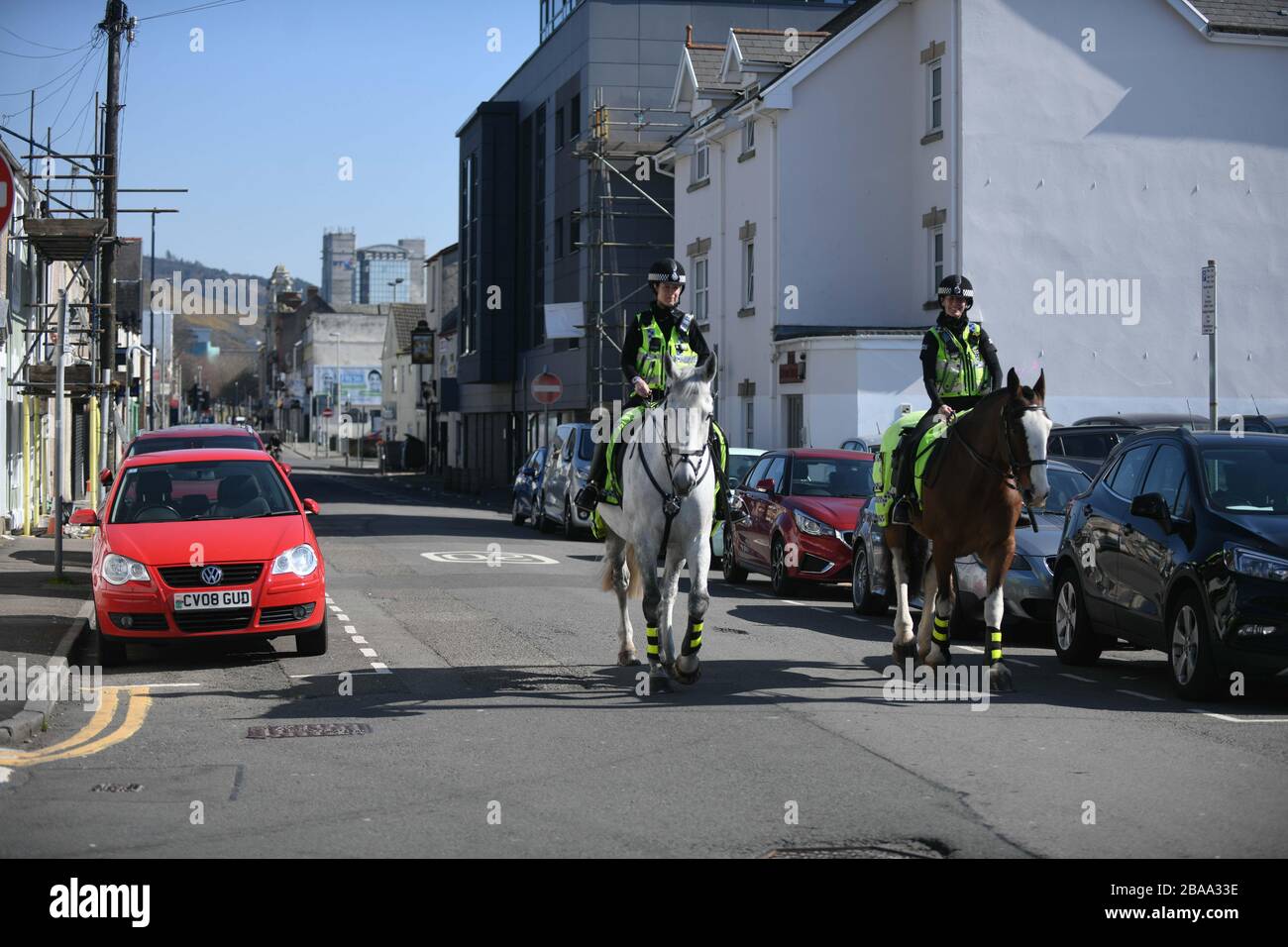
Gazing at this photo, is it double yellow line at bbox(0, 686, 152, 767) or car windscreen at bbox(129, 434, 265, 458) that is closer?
double yellow line at bbox(0, 686, 152, 767)

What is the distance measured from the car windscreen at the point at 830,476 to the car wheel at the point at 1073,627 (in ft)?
22.3

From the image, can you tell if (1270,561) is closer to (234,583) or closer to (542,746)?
(542,746)

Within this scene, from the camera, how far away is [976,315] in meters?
33.7

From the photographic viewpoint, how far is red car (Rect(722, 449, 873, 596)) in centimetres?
1888

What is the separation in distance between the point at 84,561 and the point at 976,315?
62.1 feet

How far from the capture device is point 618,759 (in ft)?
28.9

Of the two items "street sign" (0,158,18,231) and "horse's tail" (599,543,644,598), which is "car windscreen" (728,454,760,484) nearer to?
"horse's tail" (599,543,644,598)

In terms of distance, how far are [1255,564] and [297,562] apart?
7.37 meters

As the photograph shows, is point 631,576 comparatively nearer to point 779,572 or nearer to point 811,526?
point 811,526

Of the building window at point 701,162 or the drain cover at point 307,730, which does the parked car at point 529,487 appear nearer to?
the building window at point 701,162

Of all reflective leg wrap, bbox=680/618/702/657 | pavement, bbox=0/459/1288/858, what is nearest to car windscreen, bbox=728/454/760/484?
pavement, bbox=0/459/1288/858

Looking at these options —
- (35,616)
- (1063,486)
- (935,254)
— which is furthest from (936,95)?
(35,616)

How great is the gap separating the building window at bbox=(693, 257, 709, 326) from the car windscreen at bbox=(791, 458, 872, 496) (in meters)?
22.8

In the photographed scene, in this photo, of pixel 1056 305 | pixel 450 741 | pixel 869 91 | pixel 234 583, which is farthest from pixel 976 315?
pixel 450 741
